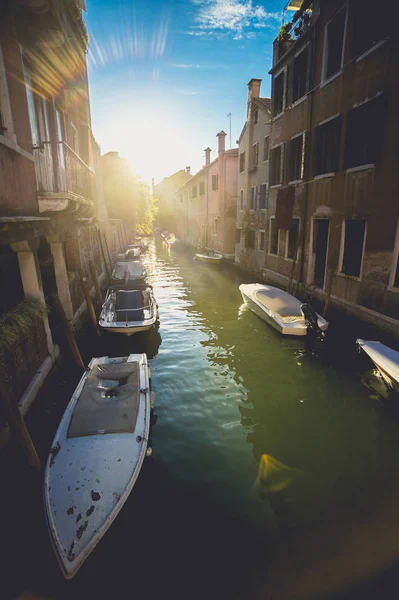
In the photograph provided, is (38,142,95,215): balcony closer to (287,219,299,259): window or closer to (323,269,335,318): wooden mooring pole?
(323,269,335,318): wooden mooring pole

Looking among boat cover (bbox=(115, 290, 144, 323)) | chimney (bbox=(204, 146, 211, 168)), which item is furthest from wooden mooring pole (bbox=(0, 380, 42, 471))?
chimney (bbox=(204, 146, 211, 168))

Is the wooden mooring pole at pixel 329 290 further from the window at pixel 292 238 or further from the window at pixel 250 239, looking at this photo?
the window at pixel 250 239

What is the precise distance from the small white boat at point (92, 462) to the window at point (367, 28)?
1069 cm

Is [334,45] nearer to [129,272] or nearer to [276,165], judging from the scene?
[276,165]

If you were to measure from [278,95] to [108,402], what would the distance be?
16.1m

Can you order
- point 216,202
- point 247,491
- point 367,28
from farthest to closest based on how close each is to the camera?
1. point 216,202
2. point 367,28
3. point 247,491

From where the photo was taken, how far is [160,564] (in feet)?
12.2

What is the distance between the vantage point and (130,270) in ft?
59.4

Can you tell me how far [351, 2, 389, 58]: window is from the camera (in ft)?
27.8

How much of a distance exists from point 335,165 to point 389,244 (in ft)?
12.7

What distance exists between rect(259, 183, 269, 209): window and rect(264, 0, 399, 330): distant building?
2.72 metres

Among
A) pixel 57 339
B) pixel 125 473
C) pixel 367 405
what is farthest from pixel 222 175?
pixel 125 473

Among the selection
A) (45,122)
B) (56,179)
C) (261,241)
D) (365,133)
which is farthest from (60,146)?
(261,241)

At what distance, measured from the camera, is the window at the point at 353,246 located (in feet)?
32.3
